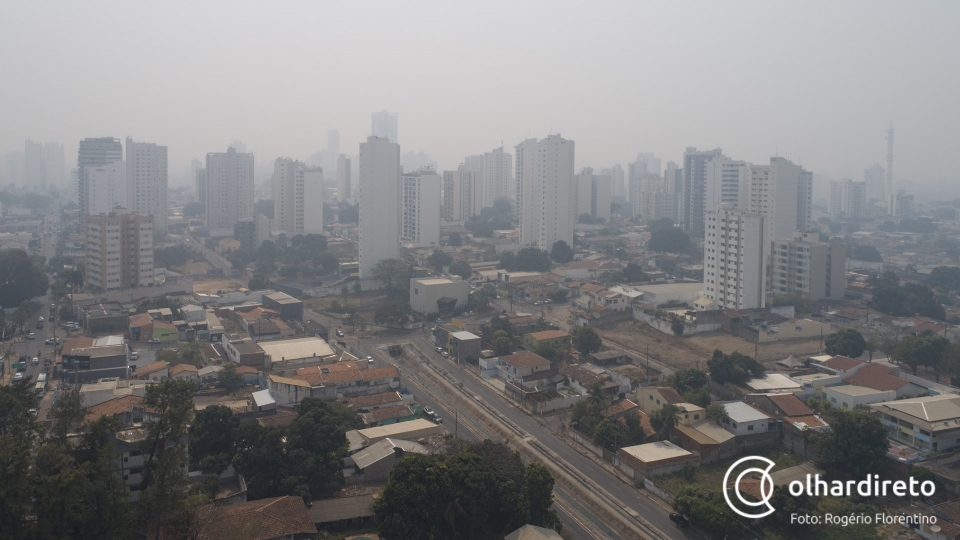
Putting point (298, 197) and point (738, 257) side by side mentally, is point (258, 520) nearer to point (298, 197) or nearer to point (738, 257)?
point (738, 257)

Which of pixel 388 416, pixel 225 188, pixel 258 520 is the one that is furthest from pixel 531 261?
pixel 225 188

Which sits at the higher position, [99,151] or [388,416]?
[99,151]

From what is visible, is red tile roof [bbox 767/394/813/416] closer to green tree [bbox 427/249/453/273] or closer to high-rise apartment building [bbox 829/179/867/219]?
green tree [bbox 427/249/453/273]

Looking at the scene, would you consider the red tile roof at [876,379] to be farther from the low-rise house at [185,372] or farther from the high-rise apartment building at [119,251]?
the high-rise apartment building at [119,251]

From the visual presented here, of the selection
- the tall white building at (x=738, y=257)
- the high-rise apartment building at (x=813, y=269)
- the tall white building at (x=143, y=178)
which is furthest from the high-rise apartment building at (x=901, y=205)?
the tall white building at (x=143, y=178)

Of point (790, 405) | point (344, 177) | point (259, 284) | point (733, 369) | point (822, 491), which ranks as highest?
point (344, 177)

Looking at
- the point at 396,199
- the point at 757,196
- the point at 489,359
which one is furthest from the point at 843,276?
the point at 396,199
